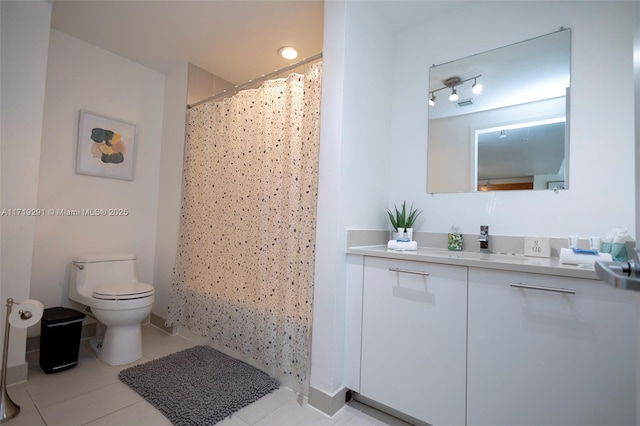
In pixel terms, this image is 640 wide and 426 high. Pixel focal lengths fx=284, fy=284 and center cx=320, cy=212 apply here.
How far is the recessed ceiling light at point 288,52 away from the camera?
90.6 inches

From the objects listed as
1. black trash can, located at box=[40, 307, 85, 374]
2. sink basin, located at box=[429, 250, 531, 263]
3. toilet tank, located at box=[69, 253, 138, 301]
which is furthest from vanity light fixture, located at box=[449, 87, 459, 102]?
black trash can, located at box=[40, 307, 85, 374]

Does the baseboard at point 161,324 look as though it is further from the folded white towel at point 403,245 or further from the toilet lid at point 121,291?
the folded white towel at point 403,245

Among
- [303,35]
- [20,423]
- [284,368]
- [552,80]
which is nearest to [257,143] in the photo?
[303,35]

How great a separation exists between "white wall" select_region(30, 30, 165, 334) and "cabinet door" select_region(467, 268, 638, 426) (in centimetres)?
274

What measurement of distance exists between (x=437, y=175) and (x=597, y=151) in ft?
2.46

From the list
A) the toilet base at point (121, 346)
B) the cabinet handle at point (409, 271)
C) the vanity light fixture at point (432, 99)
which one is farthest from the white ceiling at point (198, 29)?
the toilet base at point (121, 346)

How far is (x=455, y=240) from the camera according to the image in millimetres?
1679

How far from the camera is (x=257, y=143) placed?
1.99 metres

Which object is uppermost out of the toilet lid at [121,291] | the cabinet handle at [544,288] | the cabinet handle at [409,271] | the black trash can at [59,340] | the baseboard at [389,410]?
the cabinet handle at [544,288]

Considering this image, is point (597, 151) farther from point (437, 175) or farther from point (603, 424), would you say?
point (603, 424)

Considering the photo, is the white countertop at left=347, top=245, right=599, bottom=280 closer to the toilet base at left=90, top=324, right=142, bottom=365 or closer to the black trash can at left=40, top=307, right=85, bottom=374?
the toilet base at left=90, top=324, right=142, bottom=365

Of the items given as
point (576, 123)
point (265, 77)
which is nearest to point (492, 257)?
point (576, 123)

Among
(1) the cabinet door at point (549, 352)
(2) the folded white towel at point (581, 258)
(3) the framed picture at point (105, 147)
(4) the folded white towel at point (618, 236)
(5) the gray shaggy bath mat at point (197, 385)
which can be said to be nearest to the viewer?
(1) the cabinet door at point (549, 352)

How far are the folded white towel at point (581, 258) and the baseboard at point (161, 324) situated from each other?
273cm
